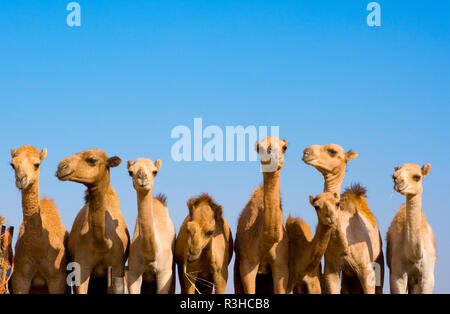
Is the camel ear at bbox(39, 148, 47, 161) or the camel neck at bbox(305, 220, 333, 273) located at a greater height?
the camel ear at bbox(39, 148, 47, 161)

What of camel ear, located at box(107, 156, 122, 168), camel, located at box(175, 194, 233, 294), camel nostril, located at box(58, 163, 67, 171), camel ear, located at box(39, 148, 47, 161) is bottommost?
camel, located at box(175, 194, 233, 294)

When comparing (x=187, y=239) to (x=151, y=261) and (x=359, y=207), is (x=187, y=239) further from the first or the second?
(x=359, y=207)

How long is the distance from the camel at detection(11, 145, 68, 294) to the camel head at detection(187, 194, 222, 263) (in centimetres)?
295

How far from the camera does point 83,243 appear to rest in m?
15.5

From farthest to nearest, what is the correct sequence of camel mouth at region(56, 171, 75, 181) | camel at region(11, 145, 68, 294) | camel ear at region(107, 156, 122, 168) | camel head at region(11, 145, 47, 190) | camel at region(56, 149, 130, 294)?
1. camel ear at region(107, 156, 122, 168)
2. camel at region(56, 149, 130, 294)
3. camel at region(11, 145, 68, 294)
4. camel mouth at region(56, 171, 75, 181)
5. camel head at region(11, 145, 47, 190)

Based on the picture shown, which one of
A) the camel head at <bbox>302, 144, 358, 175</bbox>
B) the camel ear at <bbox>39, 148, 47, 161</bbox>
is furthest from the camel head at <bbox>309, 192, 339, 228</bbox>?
the camel ear at <bbox>39, 148, 47, 161</bbox>

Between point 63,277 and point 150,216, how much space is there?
8.35 ft

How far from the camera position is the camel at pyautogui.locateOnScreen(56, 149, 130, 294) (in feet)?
48.9

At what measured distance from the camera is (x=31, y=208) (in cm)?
1505

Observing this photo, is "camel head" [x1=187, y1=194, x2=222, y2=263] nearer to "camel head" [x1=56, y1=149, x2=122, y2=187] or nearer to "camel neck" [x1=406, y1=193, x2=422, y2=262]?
"camel head" [x1=56, y1=149, x2=122, y2=187]

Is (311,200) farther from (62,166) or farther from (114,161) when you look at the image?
(62,166)
